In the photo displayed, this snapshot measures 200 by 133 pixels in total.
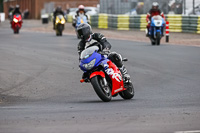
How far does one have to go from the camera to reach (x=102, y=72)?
10.2 m

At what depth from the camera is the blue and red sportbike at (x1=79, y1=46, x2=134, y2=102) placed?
1019cm

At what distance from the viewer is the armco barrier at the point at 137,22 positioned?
103 feet

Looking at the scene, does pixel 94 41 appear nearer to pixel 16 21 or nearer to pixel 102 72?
pixel 102 72

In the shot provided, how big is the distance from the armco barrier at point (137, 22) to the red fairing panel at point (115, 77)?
2028 cm

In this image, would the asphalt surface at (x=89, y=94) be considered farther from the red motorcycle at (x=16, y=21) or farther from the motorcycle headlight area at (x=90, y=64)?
the red motorcycle at (x=16, y=21)

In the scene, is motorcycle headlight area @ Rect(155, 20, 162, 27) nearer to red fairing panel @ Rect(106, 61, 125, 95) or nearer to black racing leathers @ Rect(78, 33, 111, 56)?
black racing leathers @ Rect(78, 33, 111, 56)

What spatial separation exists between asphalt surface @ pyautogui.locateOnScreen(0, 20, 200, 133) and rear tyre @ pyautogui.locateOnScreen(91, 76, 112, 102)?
0.14 m

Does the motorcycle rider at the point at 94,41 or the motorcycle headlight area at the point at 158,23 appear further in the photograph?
the motorcycle headlight area at the point at 158,23

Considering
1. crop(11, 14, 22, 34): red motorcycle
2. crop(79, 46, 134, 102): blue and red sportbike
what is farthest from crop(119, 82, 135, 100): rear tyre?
crop(11, 14, 22, 34): red motorcycle

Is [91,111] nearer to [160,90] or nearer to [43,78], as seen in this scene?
[160,90]

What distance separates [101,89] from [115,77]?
460mm

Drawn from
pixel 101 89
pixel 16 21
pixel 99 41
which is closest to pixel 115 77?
pixel 101 89

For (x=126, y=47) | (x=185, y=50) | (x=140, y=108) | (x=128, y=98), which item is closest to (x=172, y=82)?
(x=128, y=98)

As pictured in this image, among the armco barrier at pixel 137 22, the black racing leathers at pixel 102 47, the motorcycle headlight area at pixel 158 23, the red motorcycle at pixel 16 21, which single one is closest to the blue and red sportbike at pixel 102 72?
the black racing leathers at pixel 102 47
